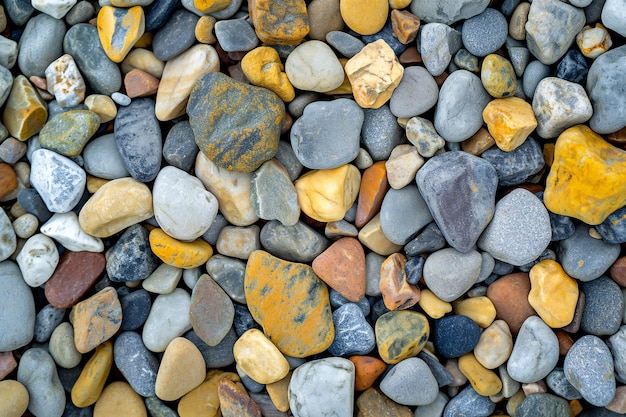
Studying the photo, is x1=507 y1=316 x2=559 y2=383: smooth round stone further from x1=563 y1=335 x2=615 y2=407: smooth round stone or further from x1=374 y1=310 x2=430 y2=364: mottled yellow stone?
x1=374 y1=310 x2=430 y2=364: mottled yellow stone

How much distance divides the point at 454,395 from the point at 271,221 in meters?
0.71

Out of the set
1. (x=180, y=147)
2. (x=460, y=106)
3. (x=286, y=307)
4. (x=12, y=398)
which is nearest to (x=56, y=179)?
(x=180, y=147)

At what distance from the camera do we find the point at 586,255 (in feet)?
4.60

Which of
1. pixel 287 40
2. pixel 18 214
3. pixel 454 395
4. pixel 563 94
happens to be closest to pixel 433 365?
pixel 454 395

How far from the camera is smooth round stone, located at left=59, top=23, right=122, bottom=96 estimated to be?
4.89 feet

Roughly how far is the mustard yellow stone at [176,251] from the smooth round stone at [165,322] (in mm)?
115

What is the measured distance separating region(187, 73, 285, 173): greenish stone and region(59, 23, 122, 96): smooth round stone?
0.91 ft

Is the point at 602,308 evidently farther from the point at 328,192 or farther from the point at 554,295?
the point at 328,192

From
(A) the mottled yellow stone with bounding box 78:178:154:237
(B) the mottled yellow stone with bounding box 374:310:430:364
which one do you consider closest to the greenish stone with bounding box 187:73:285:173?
(A) the mottled yellow stone with bounding box 78:178:154:237

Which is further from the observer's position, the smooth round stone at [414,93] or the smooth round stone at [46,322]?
the smooth round stone at [46,322]

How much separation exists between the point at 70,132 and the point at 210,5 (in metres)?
0.51

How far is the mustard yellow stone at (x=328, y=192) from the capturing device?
144 cm

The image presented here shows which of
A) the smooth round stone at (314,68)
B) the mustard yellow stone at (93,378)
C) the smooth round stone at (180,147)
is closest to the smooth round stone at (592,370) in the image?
A: the smooth round stone at (314,68)

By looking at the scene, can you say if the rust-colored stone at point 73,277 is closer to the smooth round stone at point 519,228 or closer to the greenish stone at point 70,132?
the greenish stone at point 70,132
